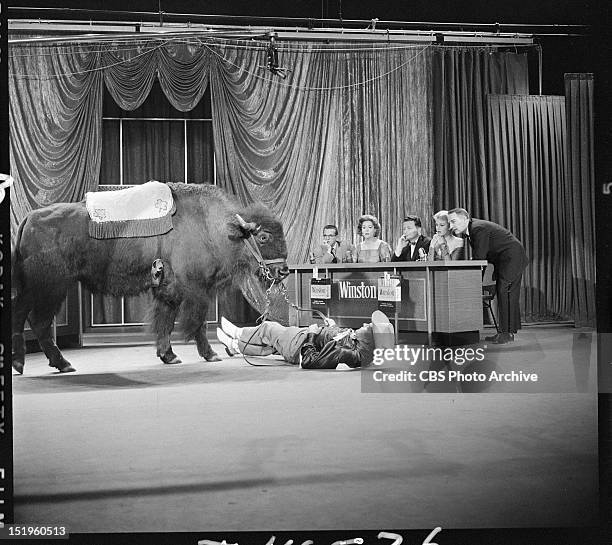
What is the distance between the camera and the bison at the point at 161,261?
3.28 m

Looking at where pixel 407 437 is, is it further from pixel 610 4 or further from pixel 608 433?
pixel 610 4

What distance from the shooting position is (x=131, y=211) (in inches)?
134

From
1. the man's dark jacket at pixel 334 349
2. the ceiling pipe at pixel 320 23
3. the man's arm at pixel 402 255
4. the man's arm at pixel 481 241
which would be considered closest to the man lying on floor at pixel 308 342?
the man's dark jacket at pixel 334 349

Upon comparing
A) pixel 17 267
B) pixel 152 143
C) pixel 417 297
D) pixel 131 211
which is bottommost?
pixel 417 297

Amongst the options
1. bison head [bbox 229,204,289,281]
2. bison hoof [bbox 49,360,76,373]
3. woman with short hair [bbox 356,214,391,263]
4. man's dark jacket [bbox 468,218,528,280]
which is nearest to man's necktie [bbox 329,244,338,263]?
woman with short hair [bbox 356,214,391,263]

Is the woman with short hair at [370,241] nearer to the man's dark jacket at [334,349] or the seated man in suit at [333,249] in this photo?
the seated man in suit at [333,249]

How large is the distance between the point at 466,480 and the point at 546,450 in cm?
36

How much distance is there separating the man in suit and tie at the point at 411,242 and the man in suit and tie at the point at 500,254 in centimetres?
13

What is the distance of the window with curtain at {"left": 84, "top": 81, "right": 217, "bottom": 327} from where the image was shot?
10.8 feet

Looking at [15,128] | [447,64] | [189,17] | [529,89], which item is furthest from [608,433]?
[15,128]

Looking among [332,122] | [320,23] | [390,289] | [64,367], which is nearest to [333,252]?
[390,289]

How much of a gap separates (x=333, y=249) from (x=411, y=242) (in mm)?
327

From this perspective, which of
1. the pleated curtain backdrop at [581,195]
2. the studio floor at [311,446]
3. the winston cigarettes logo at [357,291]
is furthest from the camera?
the winston cigarettes logo at [357,291]

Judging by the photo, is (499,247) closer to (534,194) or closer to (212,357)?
(534,194)
